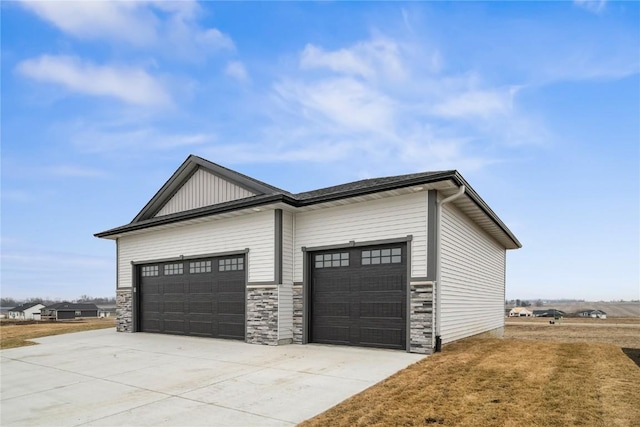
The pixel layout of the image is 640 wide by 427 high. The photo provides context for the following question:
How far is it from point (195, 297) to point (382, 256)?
766 cm

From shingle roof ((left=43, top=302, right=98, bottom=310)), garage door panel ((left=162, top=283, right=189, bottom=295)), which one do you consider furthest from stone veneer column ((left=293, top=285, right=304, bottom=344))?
shingle roof ((left=43, top=302, right=98, bottom=310))

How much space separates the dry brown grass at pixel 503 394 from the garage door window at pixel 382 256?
8.96ft

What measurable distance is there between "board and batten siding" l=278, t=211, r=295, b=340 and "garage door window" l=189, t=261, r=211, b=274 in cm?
366

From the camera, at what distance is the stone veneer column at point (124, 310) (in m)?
17.4

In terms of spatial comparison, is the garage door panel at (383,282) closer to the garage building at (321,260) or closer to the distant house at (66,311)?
the garage building at (321,260)

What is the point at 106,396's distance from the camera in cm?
689

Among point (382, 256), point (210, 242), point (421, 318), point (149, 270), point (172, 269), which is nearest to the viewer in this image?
point (421, 318)

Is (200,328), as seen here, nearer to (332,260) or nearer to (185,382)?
(332,260)

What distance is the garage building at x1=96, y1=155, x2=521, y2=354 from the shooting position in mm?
10195

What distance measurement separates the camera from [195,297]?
1488 cm

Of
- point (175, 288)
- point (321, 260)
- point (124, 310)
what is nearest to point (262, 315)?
point (321, 260)

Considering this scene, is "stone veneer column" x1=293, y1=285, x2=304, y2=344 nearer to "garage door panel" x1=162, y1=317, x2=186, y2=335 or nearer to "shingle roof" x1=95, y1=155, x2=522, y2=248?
"shingle roof" x1=95, y1=155, x2=522, y2=248

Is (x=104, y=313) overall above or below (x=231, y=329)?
below

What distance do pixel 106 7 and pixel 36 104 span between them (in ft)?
18.9
